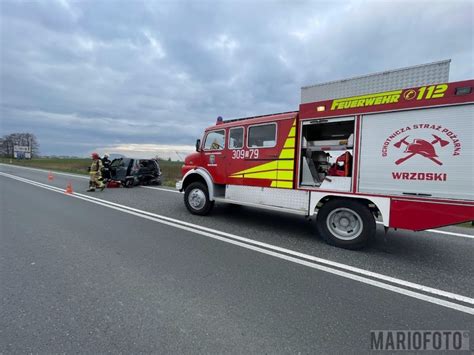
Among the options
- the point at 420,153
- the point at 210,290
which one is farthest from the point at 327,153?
the point at 210,290

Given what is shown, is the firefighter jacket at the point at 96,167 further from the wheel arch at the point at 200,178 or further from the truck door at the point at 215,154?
the truck door at the point at 215,154

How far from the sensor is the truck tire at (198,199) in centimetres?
660

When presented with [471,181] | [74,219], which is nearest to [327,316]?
[471,181]

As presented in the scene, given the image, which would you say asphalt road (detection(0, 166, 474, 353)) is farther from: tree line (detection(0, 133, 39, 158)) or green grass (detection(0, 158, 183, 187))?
tree line (detection(0, 133, 39, 158))

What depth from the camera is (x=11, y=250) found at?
395 cm

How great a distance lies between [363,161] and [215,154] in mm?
3696

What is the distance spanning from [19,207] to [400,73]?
34.2 ft

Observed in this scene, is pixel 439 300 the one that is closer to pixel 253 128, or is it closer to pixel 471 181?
pixel 471 181

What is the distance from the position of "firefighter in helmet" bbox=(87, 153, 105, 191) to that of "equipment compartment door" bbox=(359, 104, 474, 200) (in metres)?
11.2

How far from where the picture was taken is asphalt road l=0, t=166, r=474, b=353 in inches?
84.0

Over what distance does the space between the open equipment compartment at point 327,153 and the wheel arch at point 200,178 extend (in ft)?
8.34

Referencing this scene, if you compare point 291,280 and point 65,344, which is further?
point 291,280

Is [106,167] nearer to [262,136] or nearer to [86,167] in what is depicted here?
[262,136]

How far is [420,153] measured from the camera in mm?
3762
